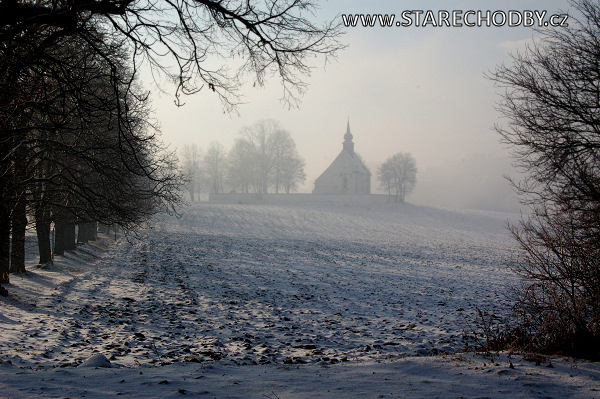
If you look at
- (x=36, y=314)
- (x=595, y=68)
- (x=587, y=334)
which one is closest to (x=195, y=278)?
(x=36, y=314)

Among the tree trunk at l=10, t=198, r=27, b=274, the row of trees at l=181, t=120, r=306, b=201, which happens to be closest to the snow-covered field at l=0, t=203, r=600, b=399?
the tree trunk at l=10, t=198, r=27, b=274

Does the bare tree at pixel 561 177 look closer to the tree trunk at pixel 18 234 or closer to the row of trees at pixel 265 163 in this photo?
the tree trunk at pixel 18 234

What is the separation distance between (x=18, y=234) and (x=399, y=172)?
81635mm

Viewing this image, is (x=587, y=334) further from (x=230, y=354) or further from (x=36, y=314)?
(x=36, y=314)

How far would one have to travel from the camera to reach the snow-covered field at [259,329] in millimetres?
5102

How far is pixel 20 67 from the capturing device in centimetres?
614

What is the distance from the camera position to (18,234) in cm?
1264

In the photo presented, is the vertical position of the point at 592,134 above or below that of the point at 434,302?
above

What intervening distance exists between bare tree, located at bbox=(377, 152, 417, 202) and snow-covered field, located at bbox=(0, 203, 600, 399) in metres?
66.7

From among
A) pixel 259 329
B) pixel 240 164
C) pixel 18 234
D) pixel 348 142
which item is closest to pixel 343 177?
pixel 348 142

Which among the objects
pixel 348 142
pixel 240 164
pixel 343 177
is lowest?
pixel 343 177

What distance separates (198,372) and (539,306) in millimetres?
6062

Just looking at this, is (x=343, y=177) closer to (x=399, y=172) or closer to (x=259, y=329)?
(x=399, y=172)

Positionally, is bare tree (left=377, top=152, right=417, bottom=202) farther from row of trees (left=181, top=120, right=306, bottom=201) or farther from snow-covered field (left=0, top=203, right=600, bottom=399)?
snow-covered field (left=0, top=203, right=600, bottom=399)
